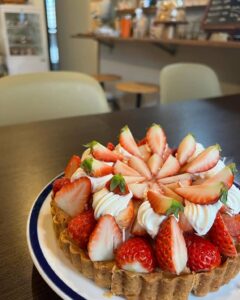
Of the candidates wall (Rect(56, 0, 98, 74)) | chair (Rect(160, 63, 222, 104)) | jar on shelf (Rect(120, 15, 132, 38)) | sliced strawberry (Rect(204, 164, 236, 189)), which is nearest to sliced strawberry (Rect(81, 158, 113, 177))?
sliced strawberry (Rect(204, 164, 236, 189))

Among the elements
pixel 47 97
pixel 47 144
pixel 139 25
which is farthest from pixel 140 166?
pixel 139 25

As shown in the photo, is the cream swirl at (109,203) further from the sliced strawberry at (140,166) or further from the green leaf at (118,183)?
the sliced strawberry at (140,166)

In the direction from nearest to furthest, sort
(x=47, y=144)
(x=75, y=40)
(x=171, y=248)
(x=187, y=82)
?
(x=171, y=248) < (x=47, y=144) < (x=187, y=82) < (x=75, y=40)

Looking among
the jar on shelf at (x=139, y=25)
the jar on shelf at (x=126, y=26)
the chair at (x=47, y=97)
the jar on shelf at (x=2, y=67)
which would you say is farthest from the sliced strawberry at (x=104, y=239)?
the jar on shelf at (x=2, y=67)

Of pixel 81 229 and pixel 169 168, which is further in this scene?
pixel 169 168

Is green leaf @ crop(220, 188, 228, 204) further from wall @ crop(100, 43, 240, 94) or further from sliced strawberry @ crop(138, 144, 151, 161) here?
wall @ crop(100, 43, 240, 94)

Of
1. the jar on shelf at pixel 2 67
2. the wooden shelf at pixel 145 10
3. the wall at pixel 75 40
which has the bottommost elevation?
the jar on shelf at pixel 2 67

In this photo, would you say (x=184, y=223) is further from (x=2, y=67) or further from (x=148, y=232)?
(x=2, y=67)

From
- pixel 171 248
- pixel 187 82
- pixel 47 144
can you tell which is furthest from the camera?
pixel 187 82
